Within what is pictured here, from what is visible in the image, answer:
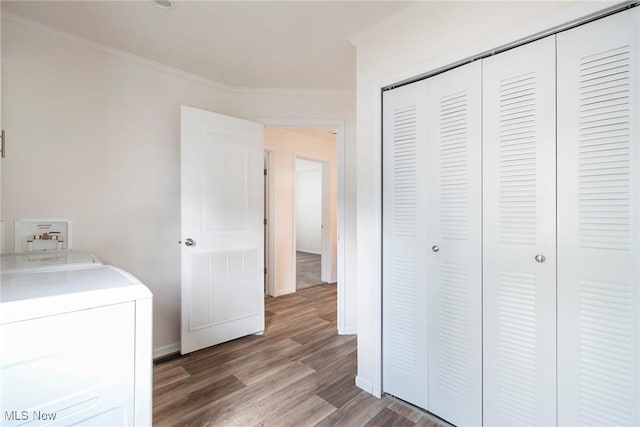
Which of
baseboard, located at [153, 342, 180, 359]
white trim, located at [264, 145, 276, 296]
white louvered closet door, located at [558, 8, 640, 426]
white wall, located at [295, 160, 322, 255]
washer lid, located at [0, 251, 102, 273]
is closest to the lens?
white louvered closet door, located at [558, 8, 640, 426]

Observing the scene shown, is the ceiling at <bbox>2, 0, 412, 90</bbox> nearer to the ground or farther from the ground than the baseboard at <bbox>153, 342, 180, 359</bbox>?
farther from the ground

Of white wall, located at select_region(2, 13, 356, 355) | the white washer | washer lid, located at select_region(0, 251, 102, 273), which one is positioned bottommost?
the white washer

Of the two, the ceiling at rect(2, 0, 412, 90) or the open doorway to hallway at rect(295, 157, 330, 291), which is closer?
the ceiling at rect(2, 0, 412, 90)

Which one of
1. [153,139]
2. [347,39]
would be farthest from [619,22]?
[153,139]

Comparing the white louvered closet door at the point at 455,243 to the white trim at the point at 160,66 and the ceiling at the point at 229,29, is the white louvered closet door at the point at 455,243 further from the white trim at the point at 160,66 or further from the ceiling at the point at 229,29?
the white trim at the point at 160,66

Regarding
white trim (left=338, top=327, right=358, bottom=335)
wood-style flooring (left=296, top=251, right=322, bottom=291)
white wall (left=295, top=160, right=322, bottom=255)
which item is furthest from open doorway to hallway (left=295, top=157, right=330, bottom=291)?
white trim (left=338, top=327, right=358, bottom=335)

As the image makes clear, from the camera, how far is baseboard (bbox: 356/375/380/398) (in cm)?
189

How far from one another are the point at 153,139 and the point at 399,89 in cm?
191

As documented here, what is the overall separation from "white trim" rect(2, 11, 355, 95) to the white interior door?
39 centimetres

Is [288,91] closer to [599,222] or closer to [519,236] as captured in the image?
[519,236]

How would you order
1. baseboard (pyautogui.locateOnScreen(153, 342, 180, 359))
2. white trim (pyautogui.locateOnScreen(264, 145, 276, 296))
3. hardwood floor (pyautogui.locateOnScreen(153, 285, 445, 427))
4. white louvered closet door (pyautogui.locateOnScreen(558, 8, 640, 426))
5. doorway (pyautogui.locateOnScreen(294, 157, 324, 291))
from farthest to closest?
doorway (pyautogui.locateOnScreen(294, 157, 324, 291)) → white trim (pyautogui.locateOnScreen(264, 145, 276, 296)) → baseboard (pyautogui.locateOnScreen(153, 342, 180, 359)) → hardwood floor (pyautogui.locateOnScreen(153, 285, 445, 427)) → white louvered closet door (pyautogui.locateOnScreen(558, 8, 640, 426))

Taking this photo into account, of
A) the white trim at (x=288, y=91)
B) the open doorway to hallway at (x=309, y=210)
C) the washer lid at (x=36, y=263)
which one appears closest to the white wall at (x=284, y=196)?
the white trim at (x=288, y=91)

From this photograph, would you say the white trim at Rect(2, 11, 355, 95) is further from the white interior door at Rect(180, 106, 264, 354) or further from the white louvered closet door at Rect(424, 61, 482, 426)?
the white louvered closet door at Rect(424, 61, 482, 426)

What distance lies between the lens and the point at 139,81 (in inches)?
89.9
